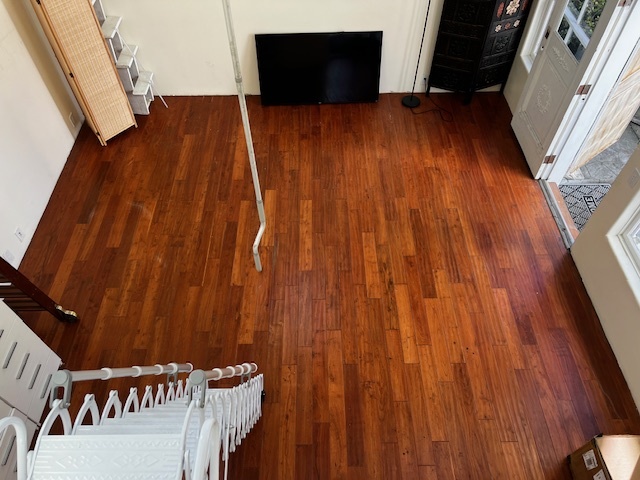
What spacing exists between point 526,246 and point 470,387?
1295 millimetres

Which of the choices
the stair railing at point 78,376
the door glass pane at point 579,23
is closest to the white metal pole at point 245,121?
the stair railing at point 78,376

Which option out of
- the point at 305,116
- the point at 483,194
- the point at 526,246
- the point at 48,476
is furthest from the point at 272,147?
the point at 48,476

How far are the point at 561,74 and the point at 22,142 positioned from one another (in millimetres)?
4216

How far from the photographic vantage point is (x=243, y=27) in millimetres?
4328

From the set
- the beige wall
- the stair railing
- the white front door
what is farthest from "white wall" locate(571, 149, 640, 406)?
the beige wall

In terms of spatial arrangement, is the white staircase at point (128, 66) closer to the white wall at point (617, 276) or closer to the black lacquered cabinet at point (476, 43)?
the black lacquered cabinet at point (476, 43)

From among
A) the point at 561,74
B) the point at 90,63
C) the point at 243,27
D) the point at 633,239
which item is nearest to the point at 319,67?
the point at 243,27

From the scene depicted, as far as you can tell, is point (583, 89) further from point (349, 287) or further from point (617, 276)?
point (349, 287)

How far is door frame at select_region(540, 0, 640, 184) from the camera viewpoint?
300 cm

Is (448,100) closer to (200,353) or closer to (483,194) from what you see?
(483,194)

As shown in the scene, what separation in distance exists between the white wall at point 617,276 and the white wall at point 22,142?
13.7 feet

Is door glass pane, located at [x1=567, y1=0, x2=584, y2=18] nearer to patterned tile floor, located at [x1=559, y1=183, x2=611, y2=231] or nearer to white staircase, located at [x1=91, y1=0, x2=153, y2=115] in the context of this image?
patterned tile floor, located at [x1=559, y1=183, x2=611, y2=231]

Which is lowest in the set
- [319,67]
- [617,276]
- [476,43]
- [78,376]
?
[617,276]

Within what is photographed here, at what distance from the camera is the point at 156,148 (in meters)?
4.31
